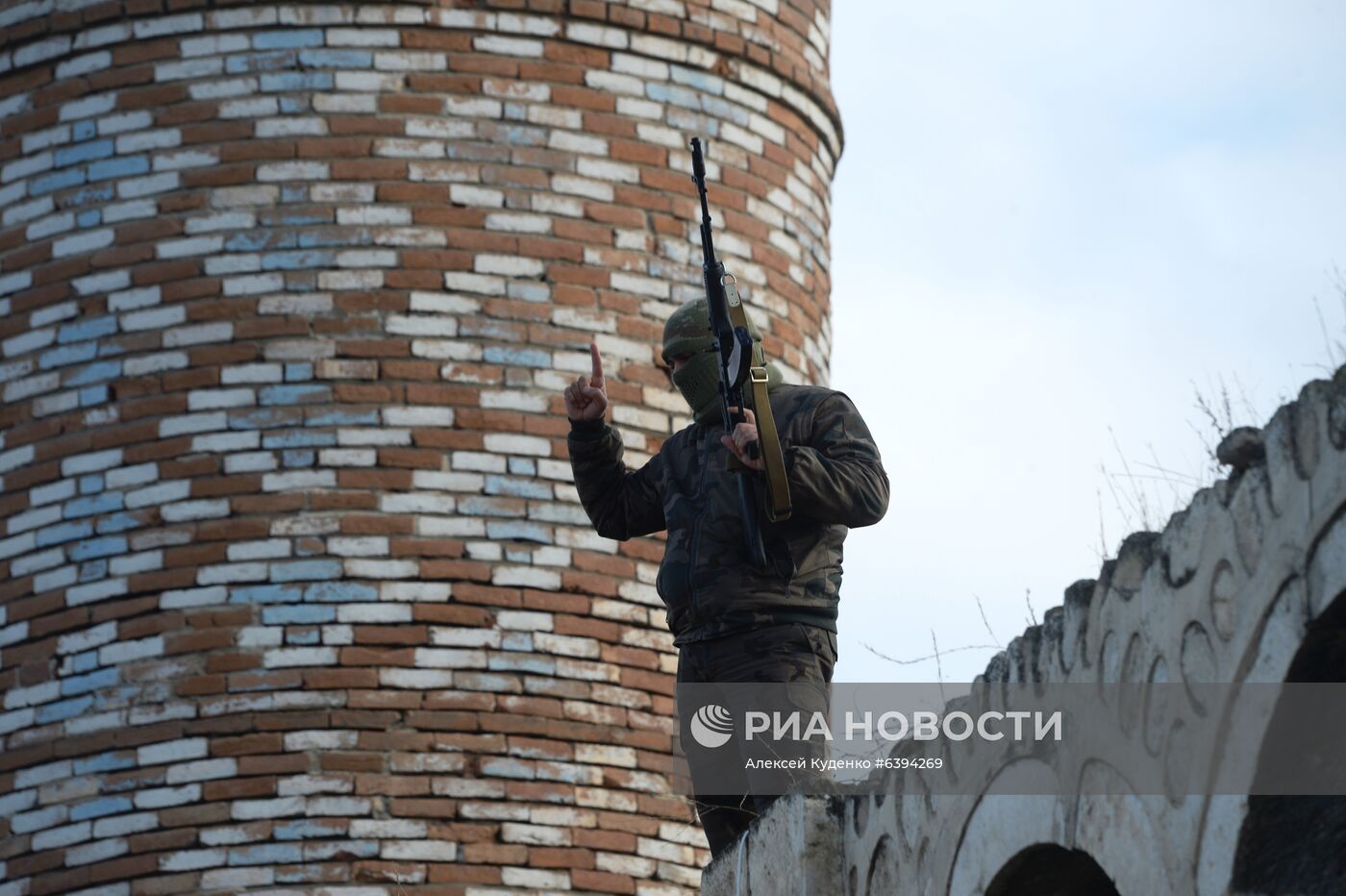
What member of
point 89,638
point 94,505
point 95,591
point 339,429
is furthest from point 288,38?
point 89,638

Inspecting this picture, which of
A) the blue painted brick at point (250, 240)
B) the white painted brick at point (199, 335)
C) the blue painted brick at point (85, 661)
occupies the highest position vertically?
the blue painted brick at point (250, 240)

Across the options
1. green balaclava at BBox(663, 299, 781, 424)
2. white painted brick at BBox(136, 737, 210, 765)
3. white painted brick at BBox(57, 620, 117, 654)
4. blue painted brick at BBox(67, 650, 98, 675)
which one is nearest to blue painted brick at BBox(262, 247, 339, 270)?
white painted brick at BBox(57, 620, 117, 654)

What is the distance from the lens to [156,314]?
8.93 meters

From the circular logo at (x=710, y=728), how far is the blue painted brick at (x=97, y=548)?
148 inches

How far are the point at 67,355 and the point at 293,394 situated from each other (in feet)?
3.70

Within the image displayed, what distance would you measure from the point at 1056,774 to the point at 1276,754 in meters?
0.83

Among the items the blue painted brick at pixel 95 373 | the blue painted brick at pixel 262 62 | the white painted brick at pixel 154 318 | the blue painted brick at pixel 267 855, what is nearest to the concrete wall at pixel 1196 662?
the blue painted brick at pixel 267 855

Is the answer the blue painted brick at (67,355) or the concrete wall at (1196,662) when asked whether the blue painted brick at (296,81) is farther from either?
the concrete wall at (1196,662)

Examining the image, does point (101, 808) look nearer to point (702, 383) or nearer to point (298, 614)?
point (298, 614)

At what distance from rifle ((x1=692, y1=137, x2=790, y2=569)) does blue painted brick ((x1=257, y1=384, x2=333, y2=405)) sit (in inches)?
125

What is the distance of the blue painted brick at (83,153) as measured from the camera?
9.25 metres

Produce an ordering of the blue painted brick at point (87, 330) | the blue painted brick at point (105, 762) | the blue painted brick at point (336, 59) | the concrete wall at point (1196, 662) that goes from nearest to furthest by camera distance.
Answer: the concrete wall at point (1196, 662) < the blue painted brick at point (105, 762) < the blue painted brick at point (87, 330) < the blue painted brick at point (336, 59)

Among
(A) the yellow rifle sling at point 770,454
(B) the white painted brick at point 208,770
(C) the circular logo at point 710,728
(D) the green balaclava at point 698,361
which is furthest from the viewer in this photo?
(B) the white painted brick at point 208,770

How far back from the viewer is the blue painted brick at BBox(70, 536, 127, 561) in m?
8.70
